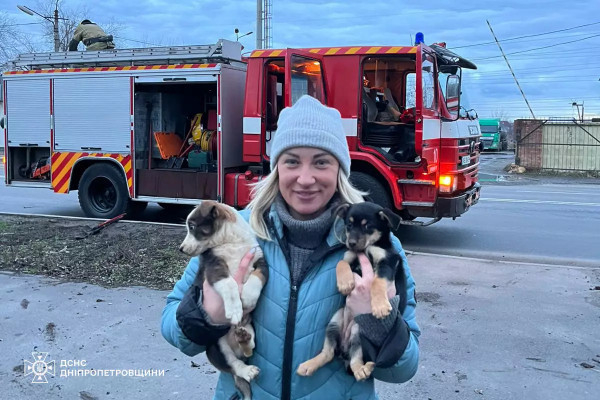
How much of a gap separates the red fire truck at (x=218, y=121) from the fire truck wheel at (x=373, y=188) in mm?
18

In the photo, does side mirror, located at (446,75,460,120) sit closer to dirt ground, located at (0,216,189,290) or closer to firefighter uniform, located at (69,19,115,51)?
dirt ground, located at (0,216,189,290)

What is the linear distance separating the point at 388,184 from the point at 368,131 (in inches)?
34.9

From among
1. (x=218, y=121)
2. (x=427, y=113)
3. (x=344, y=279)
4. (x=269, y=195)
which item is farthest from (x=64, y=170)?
(x=344, y=279)

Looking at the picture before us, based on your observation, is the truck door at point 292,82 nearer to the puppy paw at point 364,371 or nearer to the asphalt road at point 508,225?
the asphalt road at point 508,225

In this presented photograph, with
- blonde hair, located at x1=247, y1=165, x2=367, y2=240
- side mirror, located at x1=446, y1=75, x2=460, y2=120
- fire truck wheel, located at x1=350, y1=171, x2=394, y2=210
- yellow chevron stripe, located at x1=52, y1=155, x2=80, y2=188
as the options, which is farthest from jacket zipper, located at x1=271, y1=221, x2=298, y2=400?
yellow chevron stripe, located at x1=52, y1=155, x2=80, y2=188

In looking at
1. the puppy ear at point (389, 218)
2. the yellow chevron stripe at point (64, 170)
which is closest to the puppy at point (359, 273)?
the puppy ear at point (389, 218)

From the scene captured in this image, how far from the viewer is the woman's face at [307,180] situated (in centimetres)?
214

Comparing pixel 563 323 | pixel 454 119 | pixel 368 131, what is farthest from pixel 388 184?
pixel 563 323

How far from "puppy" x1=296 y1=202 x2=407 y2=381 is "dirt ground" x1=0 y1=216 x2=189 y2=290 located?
165 inches

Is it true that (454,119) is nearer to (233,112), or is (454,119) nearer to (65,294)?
(233,112)

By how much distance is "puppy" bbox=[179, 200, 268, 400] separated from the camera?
80.7 inches

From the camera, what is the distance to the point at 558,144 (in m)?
24.2

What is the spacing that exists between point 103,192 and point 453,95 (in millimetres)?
6731

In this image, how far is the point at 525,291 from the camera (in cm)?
621
